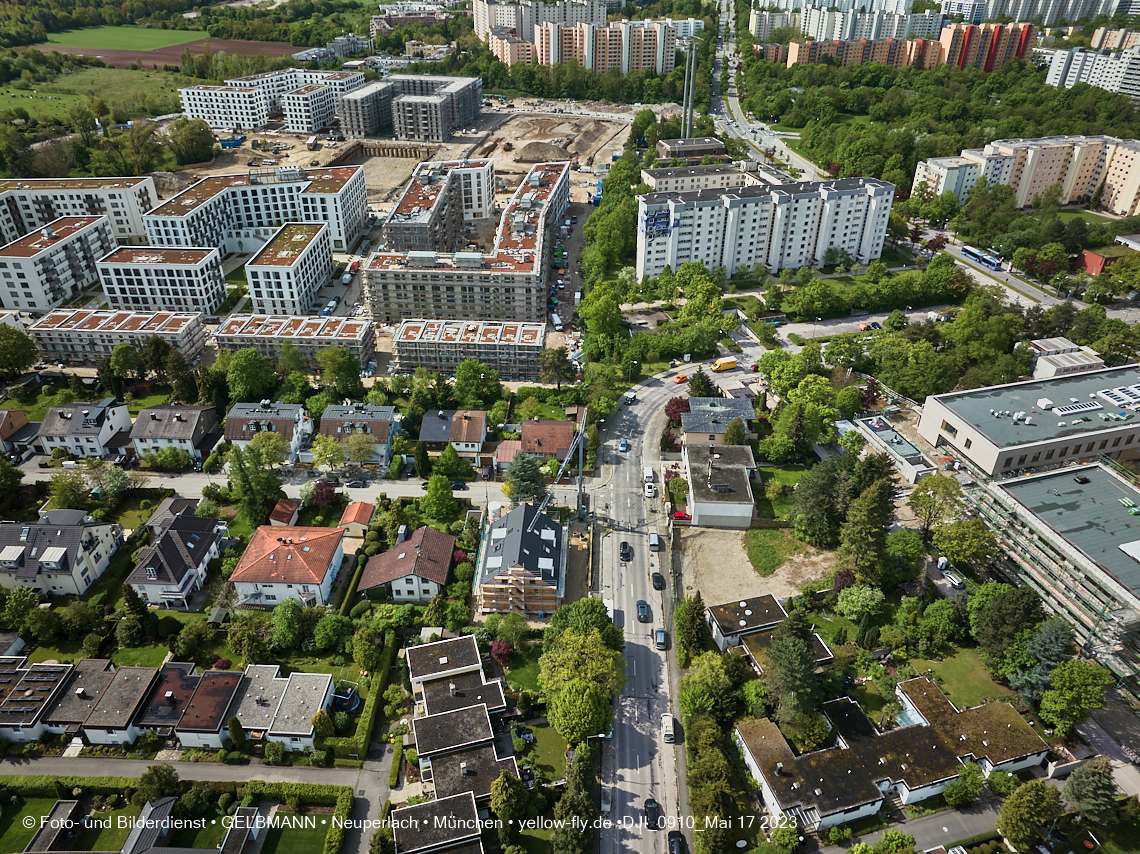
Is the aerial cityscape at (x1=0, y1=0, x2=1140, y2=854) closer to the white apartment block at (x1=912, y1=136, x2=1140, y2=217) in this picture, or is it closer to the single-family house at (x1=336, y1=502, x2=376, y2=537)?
the single-family house at (x1=336, y1=502, x2=376, y2=537)

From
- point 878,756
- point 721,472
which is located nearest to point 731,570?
point 721,472

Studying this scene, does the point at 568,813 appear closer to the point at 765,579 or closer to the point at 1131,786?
the point at 765,579

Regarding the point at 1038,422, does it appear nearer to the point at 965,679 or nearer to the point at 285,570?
the point at 965,679

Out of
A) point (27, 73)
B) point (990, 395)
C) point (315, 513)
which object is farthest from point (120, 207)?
point (990, 395)

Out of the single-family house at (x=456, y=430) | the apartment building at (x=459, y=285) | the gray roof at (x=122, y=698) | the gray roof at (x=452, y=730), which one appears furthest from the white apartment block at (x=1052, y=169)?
the gray roof at (x=122, y=698)

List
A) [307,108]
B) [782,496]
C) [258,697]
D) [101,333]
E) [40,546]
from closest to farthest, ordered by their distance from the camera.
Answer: [258,697], [40,546], [782,496], [101,333], [307,108]
